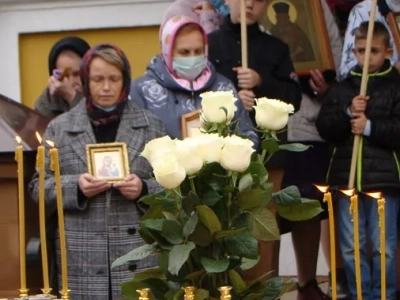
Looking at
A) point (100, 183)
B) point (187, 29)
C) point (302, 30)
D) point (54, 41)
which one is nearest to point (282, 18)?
point (302, 30)

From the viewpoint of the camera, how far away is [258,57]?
21.1ft

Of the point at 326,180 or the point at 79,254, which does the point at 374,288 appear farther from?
the point at 79,254

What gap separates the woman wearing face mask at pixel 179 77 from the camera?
5801mm

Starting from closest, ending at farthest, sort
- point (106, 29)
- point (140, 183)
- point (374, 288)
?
point (140, 183)
point (374, 288)
point (106, 29)

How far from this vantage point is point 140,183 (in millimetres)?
5312

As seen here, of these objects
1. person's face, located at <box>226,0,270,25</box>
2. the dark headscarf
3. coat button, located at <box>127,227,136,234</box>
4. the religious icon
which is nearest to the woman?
the dark headscarf

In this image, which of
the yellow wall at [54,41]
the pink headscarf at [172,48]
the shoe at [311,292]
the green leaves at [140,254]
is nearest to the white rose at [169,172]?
the green leaves at [140,254]

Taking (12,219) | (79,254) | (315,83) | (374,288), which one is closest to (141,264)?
(79,254)

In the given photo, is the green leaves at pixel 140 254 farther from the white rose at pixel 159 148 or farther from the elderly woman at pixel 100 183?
the elderly woman at pixel 100 183

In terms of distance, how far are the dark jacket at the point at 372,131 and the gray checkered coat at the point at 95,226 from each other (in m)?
1.23

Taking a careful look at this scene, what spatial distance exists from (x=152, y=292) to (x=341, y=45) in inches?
151

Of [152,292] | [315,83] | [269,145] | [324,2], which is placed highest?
[324,2]

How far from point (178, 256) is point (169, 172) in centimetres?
22

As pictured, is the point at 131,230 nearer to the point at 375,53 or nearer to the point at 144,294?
the point at 375,53
